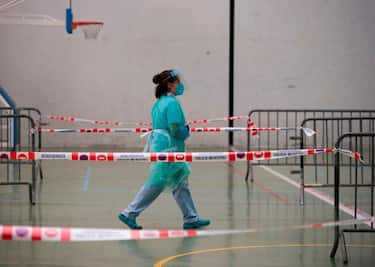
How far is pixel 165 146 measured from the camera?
8516 millimetres

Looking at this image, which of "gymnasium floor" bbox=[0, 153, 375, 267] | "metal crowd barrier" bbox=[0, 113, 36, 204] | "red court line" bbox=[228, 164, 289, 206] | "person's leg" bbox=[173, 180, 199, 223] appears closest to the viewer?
"gymnasium floor" bbox=[0, 153, 375, 267]

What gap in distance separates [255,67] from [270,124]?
5.05 feet

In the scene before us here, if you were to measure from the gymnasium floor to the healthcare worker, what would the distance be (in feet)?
1.75

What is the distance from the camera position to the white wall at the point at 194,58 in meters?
19.2

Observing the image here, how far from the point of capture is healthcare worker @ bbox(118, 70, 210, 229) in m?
8.41

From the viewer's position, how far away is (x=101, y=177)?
45.3ft

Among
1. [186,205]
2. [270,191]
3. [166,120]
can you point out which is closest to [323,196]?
[270,191]

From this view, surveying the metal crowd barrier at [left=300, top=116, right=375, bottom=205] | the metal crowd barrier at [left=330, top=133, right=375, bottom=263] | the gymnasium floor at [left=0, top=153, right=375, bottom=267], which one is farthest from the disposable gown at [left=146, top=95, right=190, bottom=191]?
the metal crowd barrier at [left=300, top=116, right=375, bottom=205]

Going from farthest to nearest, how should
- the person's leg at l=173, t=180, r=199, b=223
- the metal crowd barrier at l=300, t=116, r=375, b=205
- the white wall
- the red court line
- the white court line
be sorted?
the white wall → the red court line → the metal crowd barrier at l=300, t=116, r=375, b=205 → the white court line → the person's leg at l=173, t=180, r=199, b=223

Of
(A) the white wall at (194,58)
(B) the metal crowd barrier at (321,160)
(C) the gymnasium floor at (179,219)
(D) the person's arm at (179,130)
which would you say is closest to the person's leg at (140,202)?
(C) the gymnasium floor at (179,219)

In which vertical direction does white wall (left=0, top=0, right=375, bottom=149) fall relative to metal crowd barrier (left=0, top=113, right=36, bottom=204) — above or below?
above

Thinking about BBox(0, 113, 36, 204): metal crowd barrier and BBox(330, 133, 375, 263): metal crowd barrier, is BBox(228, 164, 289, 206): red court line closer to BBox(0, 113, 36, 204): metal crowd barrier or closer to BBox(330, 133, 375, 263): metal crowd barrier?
BBox(330, 133, 375, 263): metal crowd barrier

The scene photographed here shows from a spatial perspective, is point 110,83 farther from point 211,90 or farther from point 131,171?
point 131,171

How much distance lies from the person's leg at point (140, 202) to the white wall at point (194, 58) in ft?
36.4
